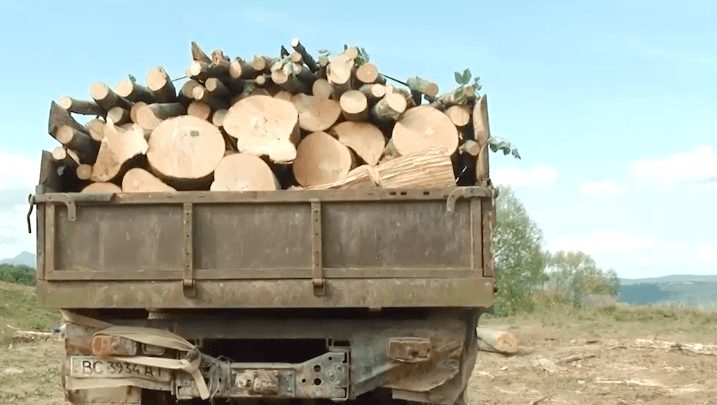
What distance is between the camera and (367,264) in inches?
212

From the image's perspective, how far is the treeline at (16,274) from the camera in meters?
37.2

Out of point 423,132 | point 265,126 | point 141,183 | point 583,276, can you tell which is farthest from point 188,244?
point 583,276

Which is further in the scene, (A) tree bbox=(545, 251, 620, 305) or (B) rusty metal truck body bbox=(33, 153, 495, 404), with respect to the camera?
(A) tree bbox=(545, 251, 620, 305)

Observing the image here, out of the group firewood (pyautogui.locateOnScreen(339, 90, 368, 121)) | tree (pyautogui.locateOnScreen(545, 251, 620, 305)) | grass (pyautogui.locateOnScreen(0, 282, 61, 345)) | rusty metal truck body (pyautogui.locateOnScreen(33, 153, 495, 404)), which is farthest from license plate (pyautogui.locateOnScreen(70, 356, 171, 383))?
tree (pyautogui.locateOnScreen(545, 251, 620, 305))

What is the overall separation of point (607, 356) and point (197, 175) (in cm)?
1098

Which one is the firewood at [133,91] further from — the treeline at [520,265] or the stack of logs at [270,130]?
the treeline at [520,265]

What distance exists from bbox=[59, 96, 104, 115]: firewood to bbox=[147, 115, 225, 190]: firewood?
545 mm

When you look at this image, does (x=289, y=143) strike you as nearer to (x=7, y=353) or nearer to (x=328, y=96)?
(x=328, y=96)

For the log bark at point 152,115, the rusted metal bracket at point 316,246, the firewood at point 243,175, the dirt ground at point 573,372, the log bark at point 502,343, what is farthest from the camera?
the log bark at point 502,343

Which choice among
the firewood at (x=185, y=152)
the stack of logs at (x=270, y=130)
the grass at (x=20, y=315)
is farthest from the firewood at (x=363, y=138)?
the grass at (x=20, y=315)

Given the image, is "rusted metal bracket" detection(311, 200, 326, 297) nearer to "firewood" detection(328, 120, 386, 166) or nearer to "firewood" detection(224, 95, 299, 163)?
"firewood" detection(224, 95, 299, 163)

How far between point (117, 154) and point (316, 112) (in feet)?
4.11

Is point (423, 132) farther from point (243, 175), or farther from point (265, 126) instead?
point (243, 175)

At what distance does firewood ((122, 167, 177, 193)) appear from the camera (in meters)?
5.92
